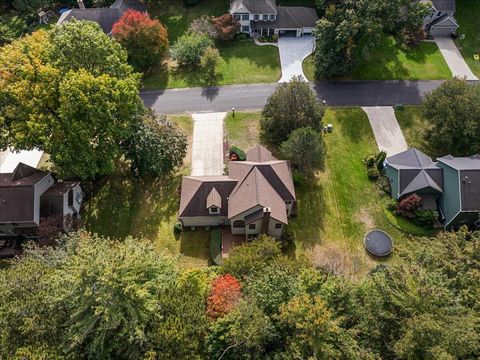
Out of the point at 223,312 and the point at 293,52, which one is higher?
the point at 293,52

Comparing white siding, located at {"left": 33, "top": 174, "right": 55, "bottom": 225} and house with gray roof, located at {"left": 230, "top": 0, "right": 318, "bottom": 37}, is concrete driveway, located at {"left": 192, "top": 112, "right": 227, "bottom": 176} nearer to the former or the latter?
white siding, located at {"left": 33, "top": 174, "right": 55, "bottom": 225}

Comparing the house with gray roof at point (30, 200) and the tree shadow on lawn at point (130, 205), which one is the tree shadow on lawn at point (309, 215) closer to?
the tree shadow on lawn at point (130, 205)

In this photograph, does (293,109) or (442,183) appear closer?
(442,183)

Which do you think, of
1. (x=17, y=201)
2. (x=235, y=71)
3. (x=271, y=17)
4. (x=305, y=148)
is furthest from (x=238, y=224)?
(x=271, y=17)

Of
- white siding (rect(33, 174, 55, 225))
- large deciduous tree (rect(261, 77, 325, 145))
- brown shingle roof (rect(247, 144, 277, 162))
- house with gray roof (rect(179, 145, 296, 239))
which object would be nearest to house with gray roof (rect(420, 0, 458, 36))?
large deciduous tree (rect(261, 77, 325, 145))

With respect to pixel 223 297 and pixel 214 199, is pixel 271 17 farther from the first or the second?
pixel 223 297

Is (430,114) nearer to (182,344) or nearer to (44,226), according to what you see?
(182,344)
